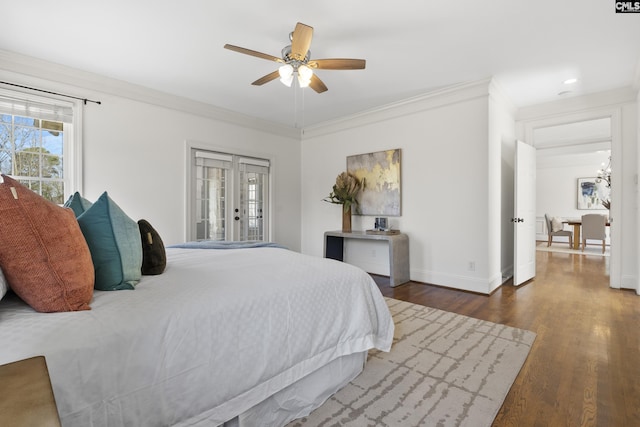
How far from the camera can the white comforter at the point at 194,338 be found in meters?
0.84

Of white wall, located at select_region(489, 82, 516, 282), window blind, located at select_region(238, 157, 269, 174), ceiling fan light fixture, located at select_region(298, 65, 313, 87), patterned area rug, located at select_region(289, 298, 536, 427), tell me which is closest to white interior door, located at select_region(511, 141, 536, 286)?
white wall, located at select_region(489, 82, 516, 282)

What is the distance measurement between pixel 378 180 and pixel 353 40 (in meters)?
2.25

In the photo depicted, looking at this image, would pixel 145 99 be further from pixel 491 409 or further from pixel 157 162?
pixel 491 409

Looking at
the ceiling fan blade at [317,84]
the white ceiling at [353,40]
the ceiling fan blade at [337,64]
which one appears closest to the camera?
the white ceiling at [353,40]

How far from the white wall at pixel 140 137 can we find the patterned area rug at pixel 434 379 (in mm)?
3258

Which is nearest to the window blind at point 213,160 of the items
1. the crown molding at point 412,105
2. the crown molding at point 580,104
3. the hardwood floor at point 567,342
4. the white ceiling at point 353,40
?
the white ceiling at point 353,40

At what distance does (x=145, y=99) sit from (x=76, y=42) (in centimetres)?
104

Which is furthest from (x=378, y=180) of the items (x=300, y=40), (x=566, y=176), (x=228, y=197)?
(x=566, y=176)

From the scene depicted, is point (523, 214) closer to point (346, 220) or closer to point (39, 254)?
point (346, 220)

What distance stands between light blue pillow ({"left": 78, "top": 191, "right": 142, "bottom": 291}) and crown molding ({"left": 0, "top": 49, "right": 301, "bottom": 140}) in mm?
2986

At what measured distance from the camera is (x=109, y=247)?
4.08 feet

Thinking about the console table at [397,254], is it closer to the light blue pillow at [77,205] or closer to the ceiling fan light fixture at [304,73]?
the ceiling fan light fixture at [304,73]

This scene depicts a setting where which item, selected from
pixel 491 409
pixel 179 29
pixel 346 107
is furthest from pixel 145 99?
pixel 491 409

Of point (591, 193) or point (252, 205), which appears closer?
point (252, 205)
